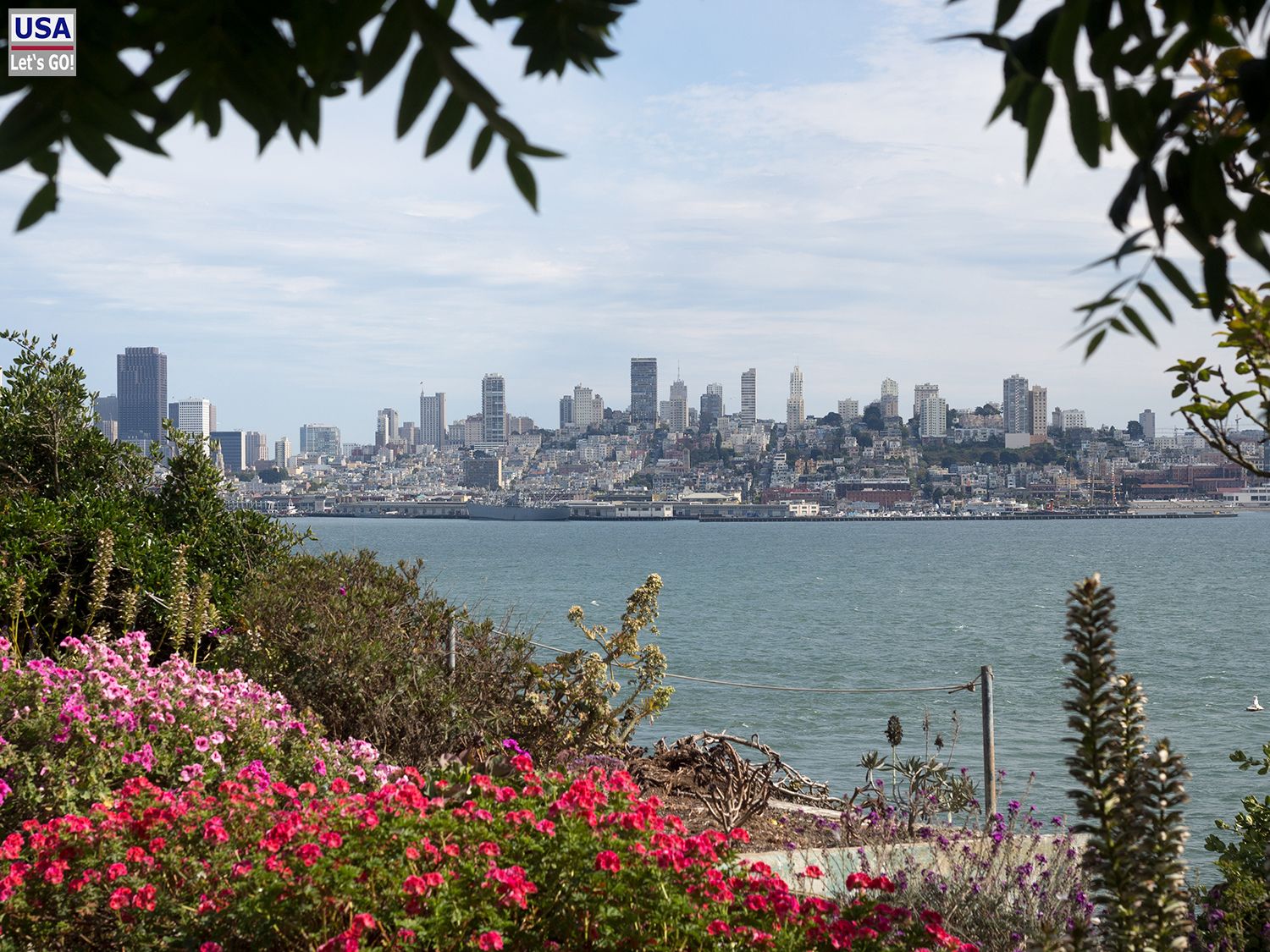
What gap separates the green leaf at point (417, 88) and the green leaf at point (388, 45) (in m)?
0.02

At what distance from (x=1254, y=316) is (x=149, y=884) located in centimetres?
323

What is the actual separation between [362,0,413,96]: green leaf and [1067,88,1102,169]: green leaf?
79cm

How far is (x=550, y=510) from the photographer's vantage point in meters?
147

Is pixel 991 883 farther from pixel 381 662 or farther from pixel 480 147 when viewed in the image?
pixel 480 147

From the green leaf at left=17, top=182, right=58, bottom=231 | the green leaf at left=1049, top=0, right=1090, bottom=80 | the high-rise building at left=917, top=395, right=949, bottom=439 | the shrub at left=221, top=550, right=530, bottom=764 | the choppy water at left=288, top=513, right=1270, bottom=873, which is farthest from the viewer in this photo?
the high-rise building at left=917, top=395, right=949, bottom=439

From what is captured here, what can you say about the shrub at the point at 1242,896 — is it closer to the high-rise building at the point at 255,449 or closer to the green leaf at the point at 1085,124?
the green leaf at the point at 1085,124

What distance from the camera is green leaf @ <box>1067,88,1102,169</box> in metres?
1.34

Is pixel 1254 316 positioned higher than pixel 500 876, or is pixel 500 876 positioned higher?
pixel 1254 316

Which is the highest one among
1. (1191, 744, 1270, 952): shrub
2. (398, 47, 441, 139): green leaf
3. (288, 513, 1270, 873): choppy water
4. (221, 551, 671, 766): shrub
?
(398, 47, 441, 139): green leaf

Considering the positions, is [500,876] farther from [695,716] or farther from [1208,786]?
[695,716]

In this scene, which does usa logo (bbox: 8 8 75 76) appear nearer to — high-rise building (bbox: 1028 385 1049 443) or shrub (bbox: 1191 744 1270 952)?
shrub (bbox: 1191 744 1270 952)

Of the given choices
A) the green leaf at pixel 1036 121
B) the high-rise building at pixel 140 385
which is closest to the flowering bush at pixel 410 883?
the green leaf at pixel 1036 121

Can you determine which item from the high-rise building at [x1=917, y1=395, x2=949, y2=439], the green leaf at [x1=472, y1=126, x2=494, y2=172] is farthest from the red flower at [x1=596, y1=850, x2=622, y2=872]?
the high-rise building at [x1=917, y1=395, x2=949, y2=439]

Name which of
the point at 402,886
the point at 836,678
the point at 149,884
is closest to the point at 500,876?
the point at 402,886
